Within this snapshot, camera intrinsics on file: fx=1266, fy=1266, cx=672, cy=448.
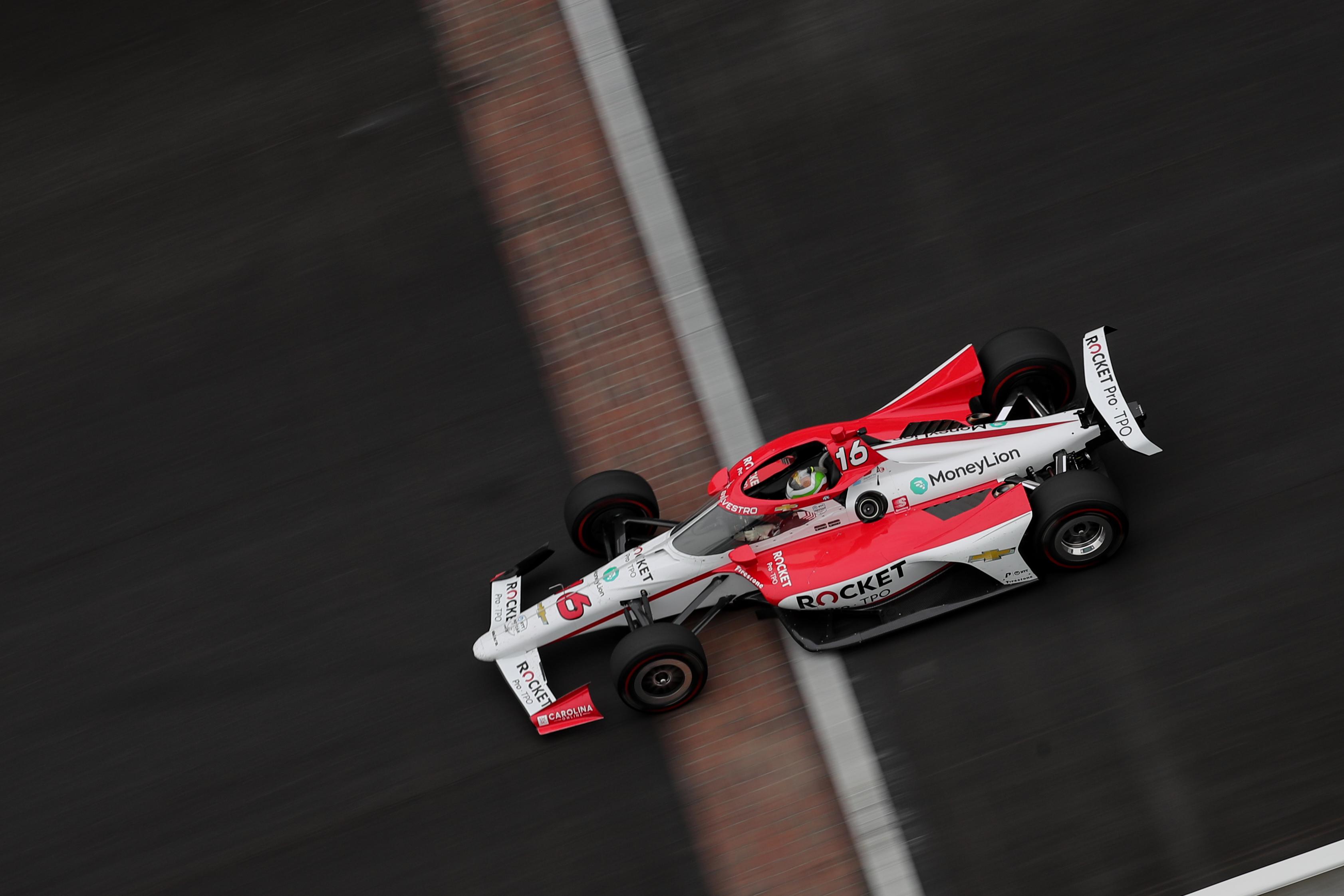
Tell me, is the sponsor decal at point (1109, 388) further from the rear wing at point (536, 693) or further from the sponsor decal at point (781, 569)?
the rear wing at point (536, 693)

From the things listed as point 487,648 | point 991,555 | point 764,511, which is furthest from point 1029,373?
point 487,648

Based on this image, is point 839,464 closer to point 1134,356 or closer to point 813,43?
point 1134,356

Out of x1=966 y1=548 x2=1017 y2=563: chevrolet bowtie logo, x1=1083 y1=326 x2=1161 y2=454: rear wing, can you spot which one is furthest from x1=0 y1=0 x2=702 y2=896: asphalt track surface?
x1=1083 y1=326 x2=1161 y2=454: rear wing

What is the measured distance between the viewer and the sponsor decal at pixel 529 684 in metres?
8.80

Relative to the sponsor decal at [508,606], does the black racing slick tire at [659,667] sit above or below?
below

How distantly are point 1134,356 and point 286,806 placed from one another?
7.25 m

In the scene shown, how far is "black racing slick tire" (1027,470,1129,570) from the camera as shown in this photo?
828 centimetres

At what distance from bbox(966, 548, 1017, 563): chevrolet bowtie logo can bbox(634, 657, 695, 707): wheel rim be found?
205 centimetres

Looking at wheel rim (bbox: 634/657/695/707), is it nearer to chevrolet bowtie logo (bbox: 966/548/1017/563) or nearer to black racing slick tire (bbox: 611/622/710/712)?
black racing slick tire (bbox: 611/622/710/712)

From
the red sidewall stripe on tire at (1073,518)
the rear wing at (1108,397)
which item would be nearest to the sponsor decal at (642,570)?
the red sidewall stripe on tire at (1073,518)

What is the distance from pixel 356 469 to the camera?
10594 millimetres

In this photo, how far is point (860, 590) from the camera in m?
8.61

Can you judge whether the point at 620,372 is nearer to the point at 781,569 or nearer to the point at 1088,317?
the point at 781,569

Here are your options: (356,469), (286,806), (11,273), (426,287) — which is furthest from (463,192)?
(286,806)
